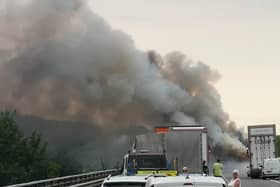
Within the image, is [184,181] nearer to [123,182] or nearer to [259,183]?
[123,182]

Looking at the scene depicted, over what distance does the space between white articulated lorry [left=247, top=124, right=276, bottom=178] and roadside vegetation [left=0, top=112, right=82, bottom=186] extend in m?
45.7

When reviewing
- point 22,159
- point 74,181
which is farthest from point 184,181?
Answer: point 22,159

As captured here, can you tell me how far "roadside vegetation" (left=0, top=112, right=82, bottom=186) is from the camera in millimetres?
85825

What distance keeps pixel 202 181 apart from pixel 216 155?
160 ft

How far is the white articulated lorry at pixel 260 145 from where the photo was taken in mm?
43781

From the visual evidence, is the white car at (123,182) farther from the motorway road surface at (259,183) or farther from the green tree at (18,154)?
the green tree at (18,154)

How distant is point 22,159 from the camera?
9281cm

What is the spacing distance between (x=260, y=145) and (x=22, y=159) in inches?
2160

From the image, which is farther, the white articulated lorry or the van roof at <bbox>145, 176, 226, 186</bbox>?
the white articulated lorry

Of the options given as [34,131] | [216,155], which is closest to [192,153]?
[216,155]

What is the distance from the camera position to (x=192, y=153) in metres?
27.3

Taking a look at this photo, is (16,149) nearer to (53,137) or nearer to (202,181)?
(53,137)

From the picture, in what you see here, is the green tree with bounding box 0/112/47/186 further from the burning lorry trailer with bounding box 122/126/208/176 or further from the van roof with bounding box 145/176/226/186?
the van roof with bounding box 145/176/226/186

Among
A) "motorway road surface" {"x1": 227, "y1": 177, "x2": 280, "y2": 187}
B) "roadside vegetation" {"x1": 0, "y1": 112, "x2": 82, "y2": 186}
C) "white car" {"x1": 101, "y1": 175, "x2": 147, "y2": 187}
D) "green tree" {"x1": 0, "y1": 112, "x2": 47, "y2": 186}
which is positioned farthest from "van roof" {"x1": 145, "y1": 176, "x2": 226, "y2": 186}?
"green tree" {"x1": 0, "y1": 112, "x2": 47, "y2": 186}
